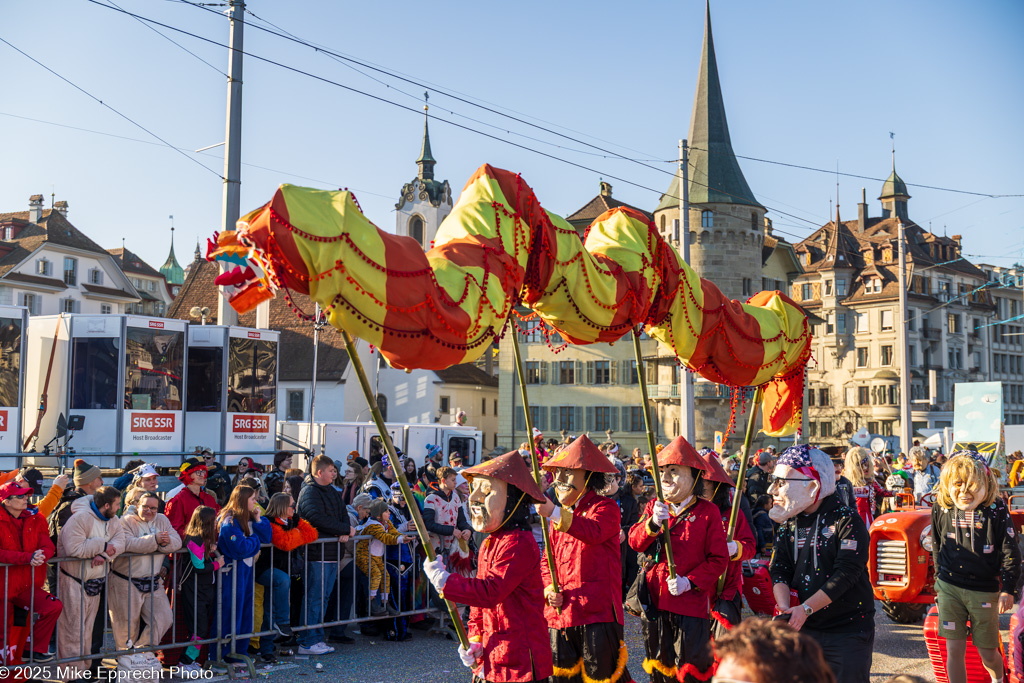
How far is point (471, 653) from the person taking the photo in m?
5.54

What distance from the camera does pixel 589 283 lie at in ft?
20.9

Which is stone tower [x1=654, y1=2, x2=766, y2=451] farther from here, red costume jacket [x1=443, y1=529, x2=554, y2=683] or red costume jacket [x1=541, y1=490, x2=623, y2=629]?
red costume jacket [x1=443, y1=529, x2=554, y2=683]

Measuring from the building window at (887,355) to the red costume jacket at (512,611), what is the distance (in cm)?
7155

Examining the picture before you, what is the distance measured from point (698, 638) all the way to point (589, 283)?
235 centimetres

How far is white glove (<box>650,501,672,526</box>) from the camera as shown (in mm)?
6508

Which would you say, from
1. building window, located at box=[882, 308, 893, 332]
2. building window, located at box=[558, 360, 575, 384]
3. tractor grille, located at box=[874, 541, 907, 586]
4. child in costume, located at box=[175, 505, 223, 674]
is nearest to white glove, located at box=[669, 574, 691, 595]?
child in costume, located at box=[175, 505, 223, 674]

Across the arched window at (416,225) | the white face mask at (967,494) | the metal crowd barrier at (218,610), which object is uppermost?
the arched window at (416,225)

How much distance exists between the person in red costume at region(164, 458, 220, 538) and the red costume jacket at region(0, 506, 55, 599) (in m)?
1.63

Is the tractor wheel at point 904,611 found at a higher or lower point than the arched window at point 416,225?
lower

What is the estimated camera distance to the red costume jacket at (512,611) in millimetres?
5418

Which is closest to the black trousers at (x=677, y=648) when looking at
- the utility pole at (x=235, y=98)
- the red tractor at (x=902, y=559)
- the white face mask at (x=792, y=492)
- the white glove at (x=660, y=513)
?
the white glove at (x=660, y=513)

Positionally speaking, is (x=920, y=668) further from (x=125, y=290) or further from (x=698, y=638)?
(x=125, y=290)

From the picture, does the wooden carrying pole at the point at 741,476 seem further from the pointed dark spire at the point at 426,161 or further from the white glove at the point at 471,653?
the pointed dark spire at the point at 426,161

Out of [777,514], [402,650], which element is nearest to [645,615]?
[777,514]
